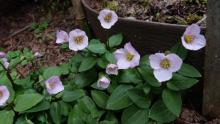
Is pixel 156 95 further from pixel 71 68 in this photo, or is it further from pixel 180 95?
pixel 71 68

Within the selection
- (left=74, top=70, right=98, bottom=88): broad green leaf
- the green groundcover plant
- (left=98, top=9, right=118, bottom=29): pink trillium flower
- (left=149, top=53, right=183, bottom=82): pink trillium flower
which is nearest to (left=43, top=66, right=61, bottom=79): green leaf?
the green groundcover plant

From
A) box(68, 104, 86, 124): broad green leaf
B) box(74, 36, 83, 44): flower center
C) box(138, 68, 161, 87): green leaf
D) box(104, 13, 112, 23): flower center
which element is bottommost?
box(68, 104, 86, 124): broad green leaf

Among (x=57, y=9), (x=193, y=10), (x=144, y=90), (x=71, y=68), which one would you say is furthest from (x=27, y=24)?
(x=144, y=90)

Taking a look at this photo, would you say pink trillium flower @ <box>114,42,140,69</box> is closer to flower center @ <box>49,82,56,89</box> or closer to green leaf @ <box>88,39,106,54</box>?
green leaf @ <box>88,39,106,54</box>

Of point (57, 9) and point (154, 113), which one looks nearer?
point (154, 113)

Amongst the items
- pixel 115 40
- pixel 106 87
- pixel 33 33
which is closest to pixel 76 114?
pixel 106 87

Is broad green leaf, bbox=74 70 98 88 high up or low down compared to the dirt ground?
up

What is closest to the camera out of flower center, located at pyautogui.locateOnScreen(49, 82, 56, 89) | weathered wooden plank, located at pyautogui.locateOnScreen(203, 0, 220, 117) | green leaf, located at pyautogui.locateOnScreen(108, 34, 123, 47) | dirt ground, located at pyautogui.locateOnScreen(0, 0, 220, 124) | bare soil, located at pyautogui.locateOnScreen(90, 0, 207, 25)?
weathered wooden plank, located at pyautogui.locateOnScreen(203, 0, 220, 117)
